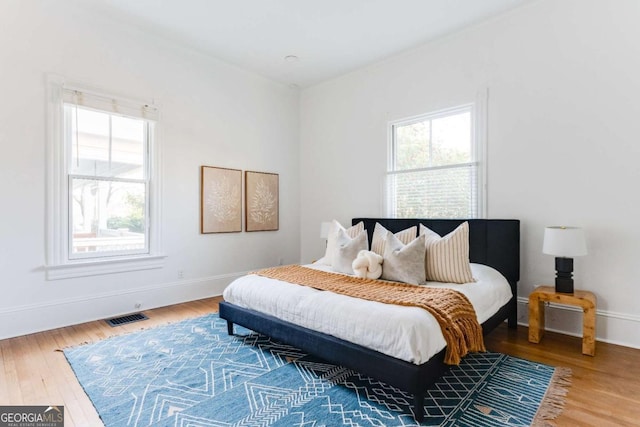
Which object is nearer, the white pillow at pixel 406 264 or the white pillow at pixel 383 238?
the white pillow at pixel 406 264

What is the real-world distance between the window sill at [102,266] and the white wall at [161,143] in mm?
74

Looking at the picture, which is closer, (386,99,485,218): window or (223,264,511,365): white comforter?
(223,264,511,365): white comforter

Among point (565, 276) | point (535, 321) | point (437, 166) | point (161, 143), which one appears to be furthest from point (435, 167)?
point (161, 143)

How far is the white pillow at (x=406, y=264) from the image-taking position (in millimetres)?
3002

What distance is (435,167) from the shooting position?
412cm

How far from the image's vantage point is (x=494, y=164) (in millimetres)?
3670

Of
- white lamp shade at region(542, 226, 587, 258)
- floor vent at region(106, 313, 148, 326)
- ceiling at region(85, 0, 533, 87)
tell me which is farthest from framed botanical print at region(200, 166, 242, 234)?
white lamp shade at region(542, 226, 587, 258)

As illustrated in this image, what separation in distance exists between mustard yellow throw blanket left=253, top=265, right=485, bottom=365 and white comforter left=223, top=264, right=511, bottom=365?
8 cm

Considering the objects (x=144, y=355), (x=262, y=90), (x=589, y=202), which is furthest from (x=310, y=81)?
(x=144, y=355)

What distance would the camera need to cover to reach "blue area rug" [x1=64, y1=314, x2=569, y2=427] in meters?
1.93

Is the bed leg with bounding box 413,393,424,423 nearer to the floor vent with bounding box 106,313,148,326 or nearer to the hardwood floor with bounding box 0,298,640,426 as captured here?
the hardwood floor with bounding box 0,298,640,426

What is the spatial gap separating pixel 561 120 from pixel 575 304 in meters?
1.70

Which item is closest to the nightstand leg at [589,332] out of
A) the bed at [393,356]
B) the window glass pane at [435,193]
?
the bed at [393,356]

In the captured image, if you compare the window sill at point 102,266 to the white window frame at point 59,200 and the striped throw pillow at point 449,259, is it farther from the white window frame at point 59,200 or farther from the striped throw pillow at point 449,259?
the striped throw pillow at point 449,259
